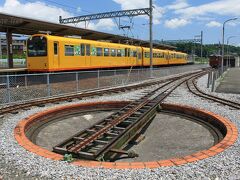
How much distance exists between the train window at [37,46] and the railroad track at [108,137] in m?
10.4

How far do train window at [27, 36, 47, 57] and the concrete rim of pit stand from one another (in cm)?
879

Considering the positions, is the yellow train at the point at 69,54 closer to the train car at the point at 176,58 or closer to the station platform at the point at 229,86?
the station platform at the point at 229,86

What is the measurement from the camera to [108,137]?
7.95 m

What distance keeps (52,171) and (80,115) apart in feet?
22.6

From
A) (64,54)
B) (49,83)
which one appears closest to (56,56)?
(64,54)

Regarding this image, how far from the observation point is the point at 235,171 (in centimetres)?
512

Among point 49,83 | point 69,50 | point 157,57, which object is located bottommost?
point 49,83

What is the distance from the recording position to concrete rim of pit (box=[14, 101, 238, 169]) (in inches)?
211

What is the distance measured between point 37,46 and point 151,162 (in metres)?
16.7

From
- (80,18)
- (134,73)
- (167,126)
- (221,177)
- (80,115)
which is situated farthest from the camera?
(80,18)

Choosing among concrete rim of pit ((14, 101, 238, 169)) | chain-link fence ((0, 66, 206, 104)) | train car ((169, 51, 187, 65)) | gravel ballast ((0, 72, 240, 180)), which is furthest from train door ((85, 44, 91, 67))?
train car ((169, 51, 187, 65))

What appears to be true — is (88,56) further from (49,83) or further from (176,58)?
(176,58)

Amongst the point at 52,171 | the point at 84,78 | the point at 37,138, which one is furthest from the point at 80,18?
the point at 52,171

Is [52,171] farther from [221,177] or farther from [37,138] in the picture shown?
[37,138]
